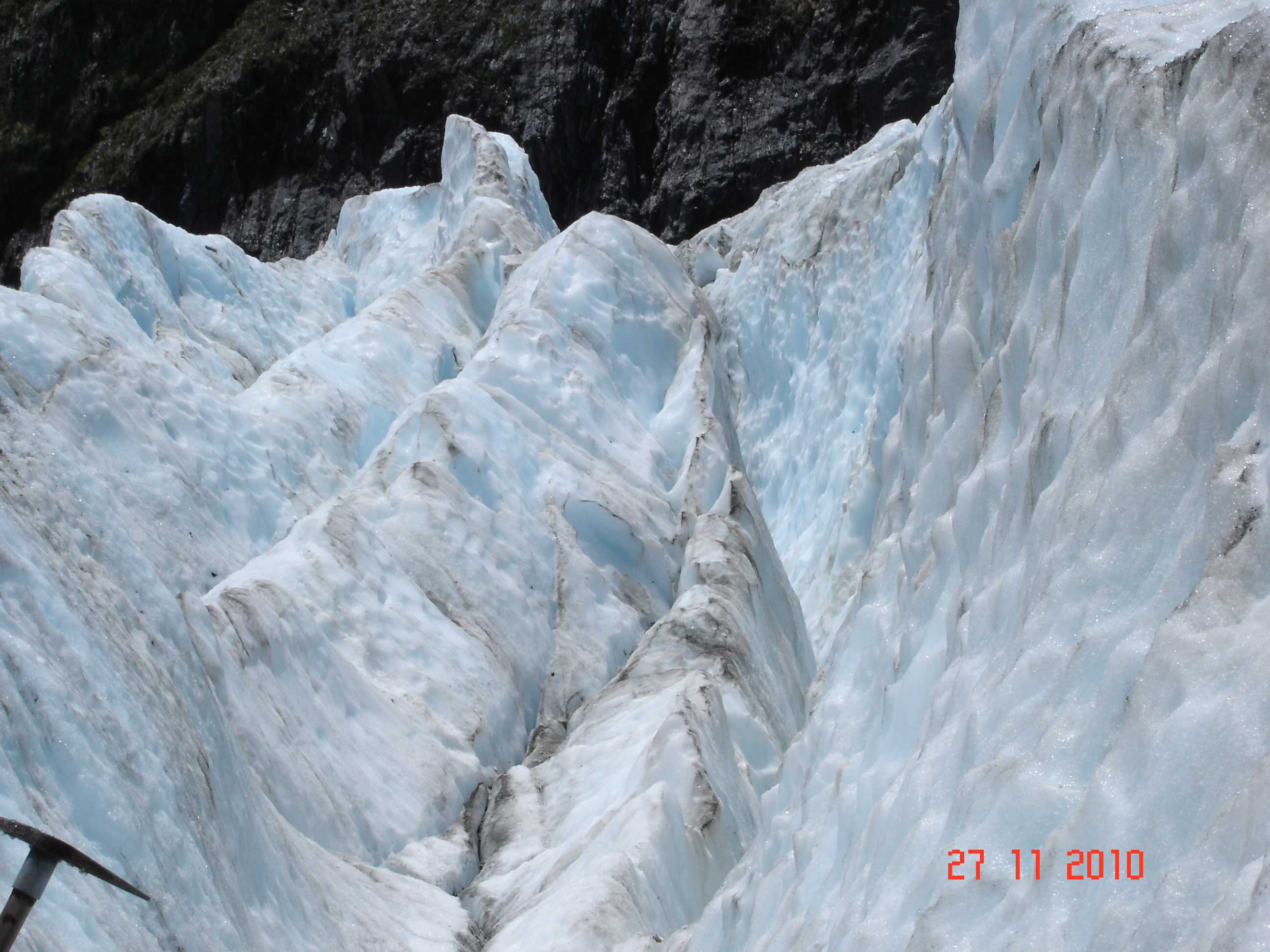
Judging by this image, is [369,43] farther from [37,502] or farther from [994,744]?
[994,744]

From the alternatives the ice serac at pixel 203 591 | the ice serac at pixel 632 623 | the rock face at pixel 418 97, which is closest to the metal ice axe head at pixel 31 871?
the ice serac at pixel 203 591

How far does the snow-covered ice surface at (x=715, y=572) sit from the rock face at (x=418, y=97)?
57.3ft

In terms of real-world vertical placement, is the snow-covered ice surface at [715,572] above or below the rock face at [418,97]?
below

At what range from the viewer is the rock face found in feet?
103

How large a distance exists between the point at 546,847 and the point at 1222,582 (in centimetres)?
489

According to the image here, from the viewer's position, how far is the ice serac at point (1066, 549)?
286cm

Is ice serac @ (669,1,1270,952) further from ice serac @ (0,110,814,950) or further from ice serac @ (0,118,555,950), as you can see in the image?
ice serac @ (0,118,555,950)

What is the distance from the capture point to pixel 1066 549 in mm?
3754

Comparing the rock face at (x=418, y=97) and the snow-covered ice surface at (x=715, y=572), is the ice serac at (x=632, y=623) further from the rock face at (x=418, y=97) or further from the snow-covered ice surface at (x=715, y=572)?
the rock face at (x=418, y=97)

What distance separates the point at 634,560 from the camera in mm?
10391

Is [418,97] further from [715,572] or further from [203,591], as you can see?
[715,572]
